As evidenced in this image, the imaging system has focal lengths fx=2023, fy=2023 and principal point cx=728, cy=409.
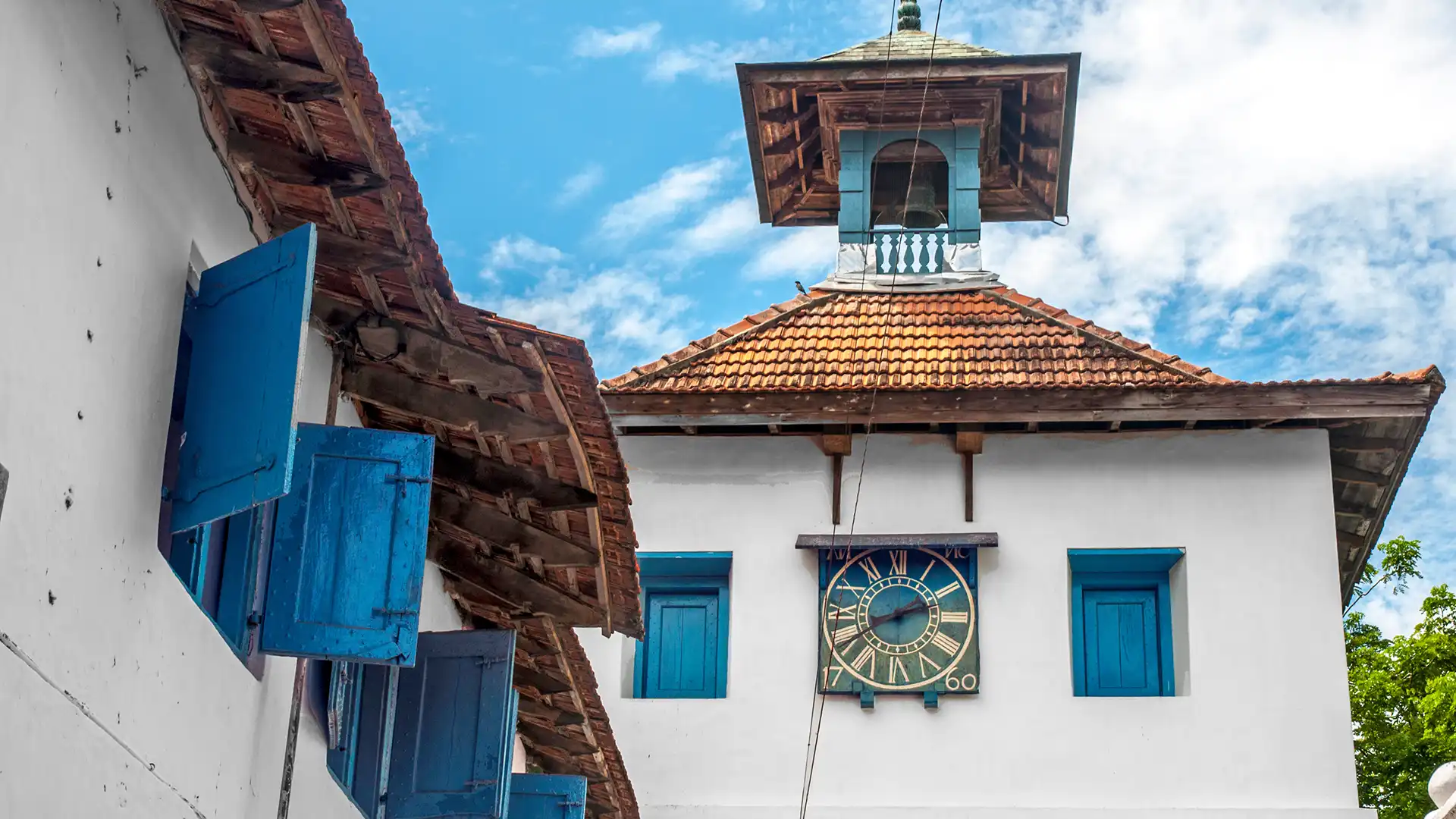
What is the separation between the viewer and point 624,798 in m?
13.9

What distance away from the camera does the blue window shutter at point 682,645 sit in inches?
650

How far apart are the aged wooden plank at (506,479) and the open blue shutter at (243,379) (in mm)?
2585

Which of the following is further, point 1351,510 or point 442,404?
point 1351,510

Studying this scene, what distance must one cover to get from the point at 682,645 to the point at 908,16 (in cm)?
838

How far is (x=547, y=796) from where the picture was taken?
39.0 ft

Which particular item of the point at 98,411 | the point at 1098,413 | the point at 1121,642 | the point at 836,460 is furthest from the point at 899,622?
the point at 98,411

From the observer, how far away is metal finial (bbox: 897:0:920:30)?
2169 cm

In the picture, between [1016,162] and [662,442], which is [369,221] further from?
[1016,162]

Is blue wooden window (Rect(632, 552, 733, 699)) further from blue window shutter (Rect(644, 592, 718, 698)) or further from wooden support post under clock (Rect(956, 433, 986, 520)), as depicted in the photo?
wooden support post under clock (Rect(956, 433, 986, 520))

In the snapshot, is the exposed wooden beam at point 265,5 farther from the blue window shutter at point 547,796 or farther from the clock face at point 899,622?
the clock face at point 899,622

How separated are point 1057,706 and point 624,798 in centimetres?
390

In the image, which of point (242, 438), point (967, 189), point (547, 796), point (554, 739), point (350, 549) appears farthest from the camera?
point (967, 189)

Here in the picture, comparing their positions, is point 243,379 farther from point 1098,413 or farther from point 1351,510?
point 1351,510

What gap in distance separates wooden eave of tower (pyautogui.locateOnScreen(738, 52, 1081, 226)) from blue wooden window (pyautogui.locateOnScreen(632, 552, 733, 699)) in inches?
199
